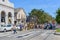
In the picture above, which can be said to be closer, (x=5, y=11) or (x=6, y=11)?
(x=5, y=11)

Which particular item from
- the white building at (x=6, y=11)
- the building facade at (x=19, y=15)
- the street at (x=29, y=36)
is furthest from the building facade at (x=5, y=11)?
the street at (x=29, y=36)

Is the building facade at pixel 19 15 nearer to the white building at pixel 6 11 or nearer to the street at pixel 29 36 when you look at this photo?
the white building at pixel 6 11

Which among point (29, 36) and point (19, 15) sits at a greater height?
point (19, 15)

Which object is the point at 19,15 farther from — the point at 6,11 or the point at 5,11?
the point at 5,11

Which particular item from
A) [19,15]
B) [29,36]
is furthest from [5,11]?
[19,15]

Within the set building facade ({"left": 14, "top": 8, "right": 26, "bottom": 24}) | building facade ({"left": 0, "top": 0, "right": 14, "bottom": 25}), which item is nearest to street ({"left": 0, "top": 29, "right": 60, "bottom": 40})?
building facade ({"left": 0, "top": 0, "right": 14, "bottom": 25})

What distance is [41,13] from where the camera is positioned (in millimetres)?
88688

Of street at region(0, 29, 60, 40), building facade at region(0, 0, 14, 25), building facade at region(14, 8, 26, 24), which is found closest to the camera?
street at region(0, 29, 60, 40)

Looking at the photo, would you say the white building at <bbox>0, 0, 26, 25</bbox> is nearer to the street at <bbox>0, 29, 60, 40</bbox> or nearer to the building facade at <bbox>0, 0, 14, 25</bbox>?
the building facade at <bbox>0, 0, 14, 25</bbox>

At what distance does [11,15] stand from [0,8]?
799cm

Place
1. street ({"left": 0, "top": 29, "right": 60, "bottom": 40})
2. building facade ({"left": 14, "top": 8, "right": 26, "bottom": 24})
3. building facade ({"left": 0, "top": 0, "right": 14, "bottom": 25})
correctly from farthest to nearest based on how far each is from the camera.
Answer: building facade ({"left": 14, "top": 8, "right": 26, "bottom": 24})
building facade ({"left": 0, "top": 0, "right": 14, "bottom": 25})
street ({"left": 0, "top": 29, "right": 60, "bottom": 40})

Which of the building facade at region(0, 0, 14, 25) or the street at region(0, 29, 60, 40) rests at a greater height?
the building facade at region(0, 0, 14, 25)

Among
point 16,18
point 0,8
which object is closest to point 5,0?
point 0,8

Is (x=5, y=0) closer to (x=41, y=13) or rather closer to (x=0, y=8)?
(x=0, y=8)
